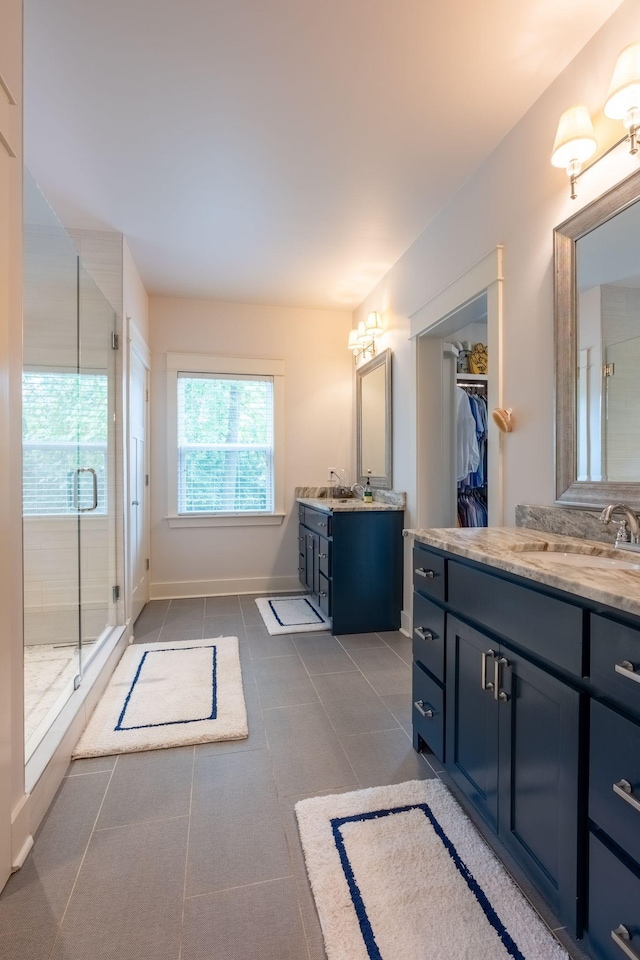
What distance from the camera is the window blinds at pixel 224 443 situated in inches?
Result: 166

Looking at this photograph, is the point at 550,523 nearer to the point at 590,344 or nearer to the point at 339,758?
the point at 590,344

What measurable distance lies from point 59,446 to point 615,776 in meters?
2.79

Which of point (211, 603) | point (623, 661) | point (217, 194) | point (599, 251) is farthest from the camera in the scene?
point (211, 603)

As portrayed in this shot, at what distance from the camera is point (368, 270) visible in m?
3.61

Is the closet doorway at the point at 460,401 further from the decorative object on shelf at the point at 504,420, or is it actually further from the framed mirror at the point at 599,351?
the framed mirror at the point at 599,351

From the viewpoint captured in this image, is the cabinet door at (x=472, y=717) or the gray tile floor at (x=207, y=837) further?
the cabinet door at (x=472, y=717)

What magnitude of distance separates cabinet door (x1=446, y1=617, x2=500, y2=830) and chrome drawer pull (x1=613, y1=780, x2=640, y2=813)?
413 millimetres

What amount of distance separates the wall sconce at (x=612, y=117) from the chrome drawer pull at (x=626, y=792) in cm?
163

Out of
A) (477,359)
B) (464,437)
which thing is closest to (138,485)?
(464,437)

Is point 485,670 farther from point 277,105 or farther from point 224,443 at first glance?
point 224,443

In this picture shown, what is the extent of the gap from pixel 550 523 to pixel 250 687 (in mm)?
1672

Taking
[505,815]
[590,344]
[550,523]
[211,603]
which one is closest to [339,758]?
[505,815]

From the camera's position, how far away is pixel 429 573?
1719 mm

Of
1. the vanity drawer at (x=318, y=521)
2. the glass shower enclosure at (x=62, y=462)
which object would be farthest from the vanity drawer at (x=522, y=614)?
the glass shower enclosure at (x=62, y=462)
